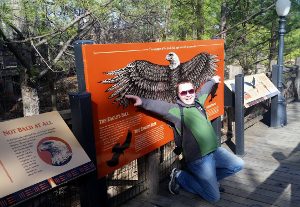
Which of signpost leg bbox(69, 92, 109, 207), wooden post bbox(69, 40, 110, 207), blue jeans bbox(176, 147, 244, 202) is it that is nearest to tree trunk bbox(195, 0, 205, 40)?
blue jeans bbox(176, 147, 244, 202)

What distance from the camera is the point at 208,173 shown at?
3770 millimetres

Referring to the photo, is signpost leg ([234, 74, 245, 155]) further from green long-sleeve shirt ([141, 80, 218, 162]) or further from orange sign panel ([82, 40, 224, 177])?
green long-sleeve shirt ([141, 80, 218, 162])

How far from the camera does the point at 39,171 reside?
2270 millimetres

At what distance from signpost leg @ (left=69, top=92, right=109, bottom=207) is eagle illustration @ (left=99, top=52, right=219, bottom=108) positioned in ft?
1.12

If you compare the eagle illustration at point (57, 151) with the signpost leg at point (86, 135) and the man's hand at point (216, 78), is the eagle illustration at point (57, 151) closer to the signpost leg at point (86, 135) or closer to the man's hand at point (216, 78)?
the signpost leg at point (86, 135)

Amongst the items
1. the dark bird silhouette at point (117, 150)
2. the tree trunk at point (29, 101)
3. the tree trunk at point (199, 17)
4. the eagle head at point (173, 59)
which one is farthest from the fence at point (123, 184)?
the tree trunk at point (199, 17)

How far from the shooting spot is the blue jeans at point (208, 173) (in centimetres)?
377

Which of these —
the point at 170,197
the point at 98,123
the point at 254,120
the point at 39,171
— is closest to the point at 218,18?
the point at 254,120

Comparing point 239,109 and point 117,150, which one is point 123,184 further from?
point 239,109

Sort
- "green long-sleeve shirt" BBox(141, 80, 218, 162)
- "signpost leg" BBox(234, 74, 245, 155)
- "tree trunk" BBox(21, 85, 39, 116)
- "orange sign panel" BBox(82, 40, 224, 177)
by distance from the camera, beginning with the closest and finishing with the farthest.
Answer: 1. "orange sign panel" BBox(82, 40, 224, 177)
2. "green long-sleeve shirt" BBox(141, 80, 218, 162)
3. "signpost leg" BBox(234, 74, 245, 155)
4. "tree trunk" BBox(21, 85, 39, 116)

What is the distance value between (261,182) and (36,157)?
3.01 m

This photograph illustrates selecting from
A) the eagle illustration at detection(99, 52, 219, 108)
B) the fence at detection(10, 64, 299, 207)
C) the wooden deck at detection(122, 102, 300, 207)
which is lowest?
the wooden deck at detection(122, 102, 300, 207)

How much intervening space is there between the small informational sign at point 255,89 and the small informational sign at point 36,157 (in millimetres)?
3261

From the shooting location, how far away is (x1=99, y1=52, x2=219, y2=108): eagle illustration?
10.4ft
